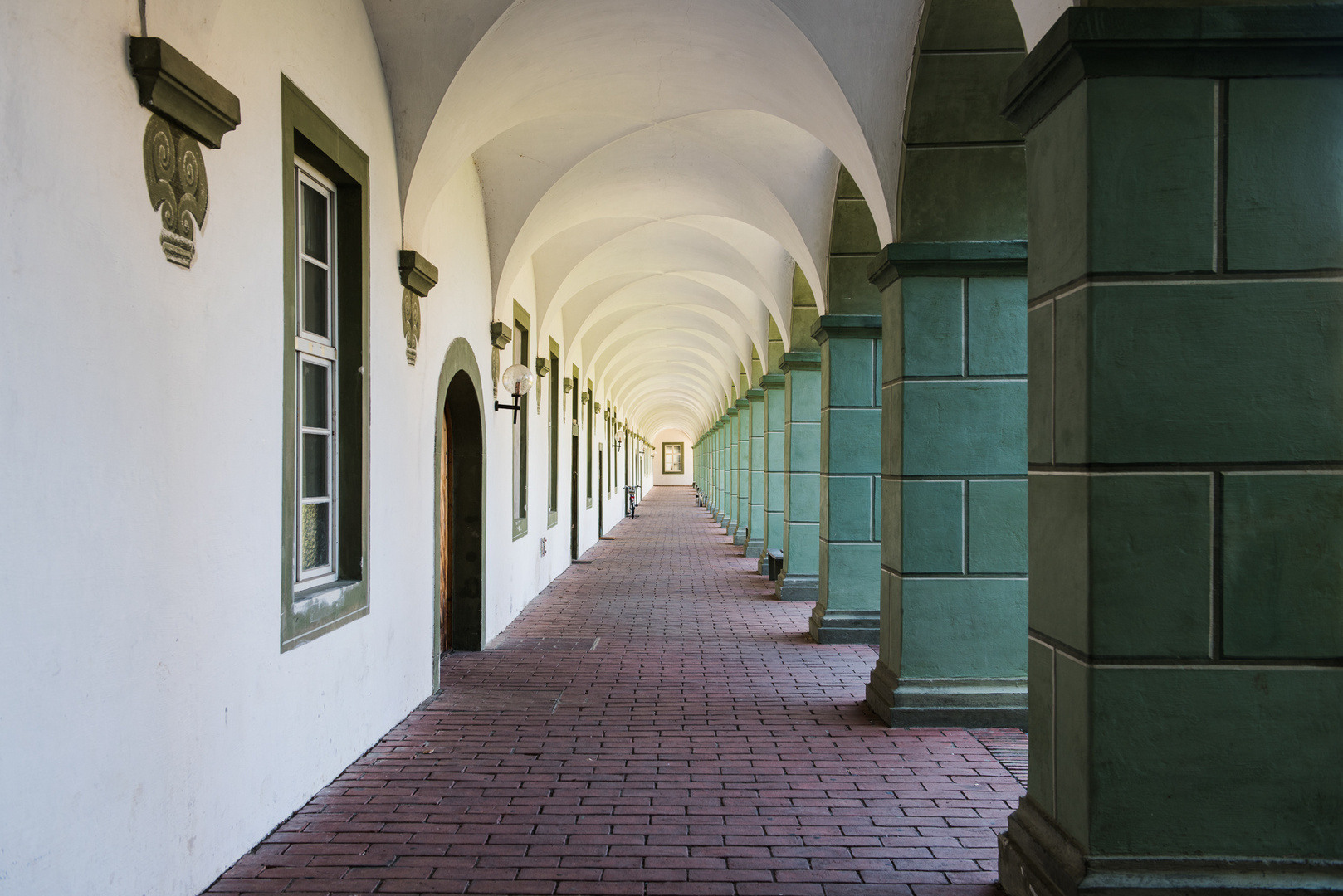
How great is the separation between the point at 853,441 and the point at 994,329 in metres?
2.89

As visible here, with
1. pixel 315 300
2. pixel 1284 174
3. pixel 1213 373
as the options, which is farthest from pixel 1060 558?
pixel 315 300

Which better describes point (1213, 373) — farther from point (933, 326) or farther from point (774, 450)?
point (774, 450)

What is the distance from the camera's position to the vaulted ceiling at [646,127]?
17.5 ft

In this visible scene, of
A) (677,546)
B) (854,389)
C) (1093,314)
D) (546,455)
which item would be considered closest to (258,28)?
(1093,314)

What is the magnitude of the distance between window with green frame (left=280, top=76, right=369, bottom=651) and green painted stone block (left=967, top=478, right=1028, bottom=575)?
3.33 metres

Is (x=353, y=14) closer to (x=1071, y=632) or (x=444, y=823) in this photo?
(x=444, y=823)

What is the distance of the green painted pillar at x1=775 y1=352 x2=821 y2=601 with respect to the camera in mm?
10727

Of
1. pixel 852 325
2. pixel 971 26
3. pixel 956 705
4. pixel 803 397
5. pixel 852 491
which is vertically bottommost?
pixel 956 705

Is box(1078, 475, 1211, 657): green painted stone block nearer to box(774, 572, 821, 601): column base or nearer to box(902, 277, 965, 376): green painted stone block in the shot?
box(902, 277, 965, 376): green painted stone block

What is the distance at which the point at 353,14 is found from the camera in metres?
4.93

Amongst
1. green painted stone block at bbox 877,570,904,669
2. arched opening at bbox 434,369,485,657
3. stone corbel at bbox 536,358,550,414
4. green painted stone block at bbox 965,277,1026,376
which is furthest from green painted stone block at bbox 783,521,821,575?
green painted stone block at bbox 965,277,1026,376

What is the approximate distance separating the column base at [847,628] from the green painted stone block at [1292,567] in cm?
555

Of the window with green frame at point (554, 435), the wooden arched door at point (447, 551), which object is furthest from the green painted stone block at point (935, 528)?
the window with green frame at point (554, 435)

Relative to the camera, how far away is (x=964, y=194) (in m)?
5.35
